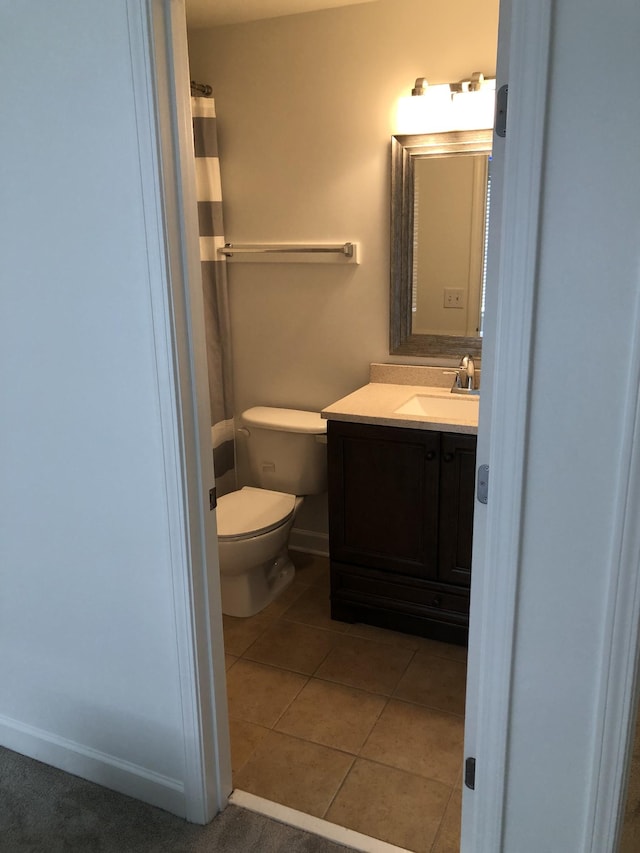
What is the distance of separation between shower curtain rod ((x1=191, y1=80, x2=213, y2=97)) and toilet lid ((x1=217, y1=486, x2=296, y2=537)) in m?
1.69

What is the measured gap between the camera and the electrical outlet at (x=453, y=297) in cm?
280

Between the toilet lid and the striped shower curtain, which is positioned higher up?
the striped shower curtain

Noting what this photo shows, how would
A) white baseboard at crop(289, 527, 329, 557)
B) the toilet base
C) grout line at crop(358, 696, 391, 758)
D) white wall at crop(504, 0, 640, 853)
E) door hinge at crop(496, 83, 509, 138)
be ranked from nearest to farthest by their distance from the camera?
white wall at crop(504, 0, 640, 853), door hinge at crop(496, 83, 509, 138), grout line at crop(358, 696, 391, 758), the toilet base, white baseboard at crop(289, 527, 329, 557)

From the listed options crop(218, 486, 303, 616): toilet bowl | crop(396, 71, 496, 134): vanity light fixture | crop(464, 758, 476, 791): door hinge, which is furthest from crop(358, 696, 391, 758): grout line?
crop(396, 71, 496, 134): vanity light fixture

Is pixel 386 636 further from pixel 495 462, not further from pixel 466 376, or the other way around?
pixel 495 462

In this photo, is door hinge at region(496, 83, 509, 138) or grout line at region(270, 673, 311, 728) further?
grout line at region(270, 673, 311, 728)

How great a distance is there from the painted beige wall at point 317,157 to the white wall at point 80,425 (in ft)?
5.01

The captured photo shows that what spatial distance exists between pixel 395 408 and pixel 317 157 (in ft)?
3.69

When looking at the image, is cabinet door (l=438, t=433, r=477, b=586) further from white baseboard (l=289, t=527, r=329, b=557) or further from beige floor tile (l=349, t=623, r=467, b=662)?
white baseboard (l=289, t=527, r=329, b=557)

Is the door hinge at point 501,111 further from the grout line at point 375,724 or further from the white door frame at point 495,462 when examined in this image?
the grout line at point 375,724

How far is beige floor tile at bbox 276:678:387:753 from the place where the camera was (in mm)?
2221

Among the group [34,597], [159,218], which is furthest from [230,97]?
[34,597]

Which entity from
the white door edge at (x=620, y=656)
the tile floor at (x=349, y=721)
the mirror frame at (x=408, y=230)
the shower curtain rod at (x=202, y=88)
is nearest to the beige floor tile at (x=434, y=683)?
the tile floor at (x=349, y=721)

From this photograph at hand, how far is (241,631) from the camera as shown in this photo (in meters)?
2.82
